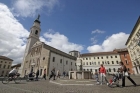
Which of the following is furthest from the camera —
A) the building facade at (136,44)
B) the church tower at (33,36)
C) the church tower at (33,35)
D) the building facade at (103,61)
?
the building facade at (103,61)

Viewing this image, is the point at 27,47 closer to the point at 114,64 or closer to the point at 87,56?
the point at 87,56

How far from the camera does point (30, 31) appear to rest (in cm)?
4409

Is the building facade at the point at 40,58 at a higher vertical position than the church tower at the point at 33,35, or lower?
lower

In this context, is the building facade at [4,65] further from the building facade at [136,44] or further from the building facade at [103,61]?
the building facade at [136,44]

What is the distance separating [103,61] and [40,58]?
33.7 metres

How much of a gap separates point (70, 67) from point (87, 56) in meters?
14.4

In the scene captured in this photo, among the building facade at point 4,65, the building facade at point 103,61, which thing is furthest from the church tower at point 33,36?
the building facade at point 103,61

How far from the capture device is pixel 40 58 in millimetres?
33562

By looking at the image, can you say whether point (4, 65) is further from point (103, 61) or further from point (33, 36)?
point (103, 61)

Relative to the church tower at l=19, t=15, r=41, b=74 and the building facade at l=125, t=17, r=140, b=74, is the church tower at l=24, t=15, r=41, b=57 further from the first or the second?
the building facade at l=125, t=17, r=140, b=74

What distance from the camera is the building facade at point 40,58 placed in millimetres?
31300

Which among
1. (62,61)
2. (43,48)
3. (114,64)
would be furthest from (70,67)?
(114,64)

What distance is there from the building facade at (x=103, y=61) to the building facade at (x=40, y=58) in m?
10.1

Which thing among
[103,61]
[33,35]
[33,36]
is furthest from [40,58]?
[103,61]
